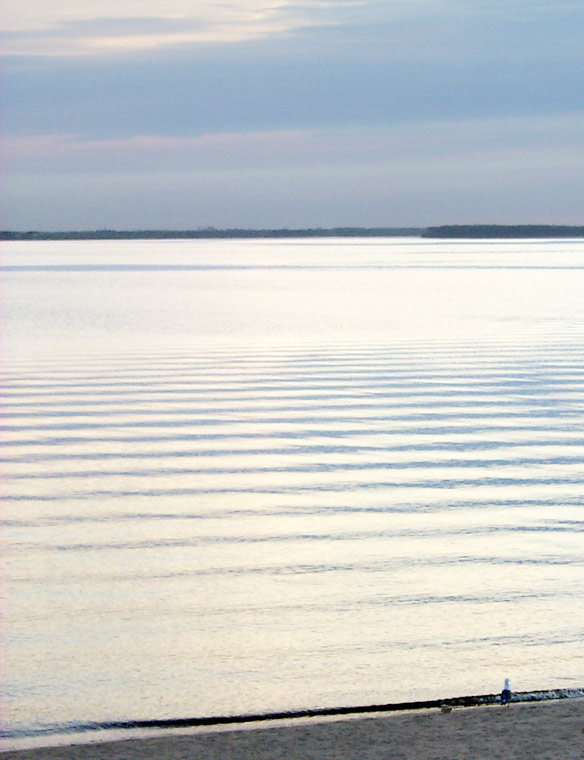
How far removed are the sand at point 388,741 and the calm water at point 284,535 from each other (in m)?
0.65

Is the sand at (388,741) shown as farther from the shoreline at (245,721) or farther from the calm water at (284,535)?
the calm water at (284,535)

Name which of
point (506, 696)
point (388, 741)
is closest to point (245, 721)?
point (388, 741)

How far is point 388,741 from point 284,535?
3984mm

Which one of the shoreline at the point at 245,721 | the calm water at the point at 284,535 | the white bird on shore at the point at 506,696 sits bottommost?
the shoreline at the point at 245,721

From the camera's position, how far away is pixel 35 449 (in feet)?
37.8

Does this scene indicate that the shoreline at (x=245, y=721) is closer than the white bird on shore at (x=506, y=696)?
Yes

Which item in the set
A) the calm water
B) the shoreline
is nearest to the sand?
the shoreline

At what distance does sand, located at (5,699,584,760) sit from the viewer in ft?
13.3

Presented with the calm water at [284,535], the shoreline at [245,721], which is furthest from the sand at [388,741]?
the calm water at [284,535]

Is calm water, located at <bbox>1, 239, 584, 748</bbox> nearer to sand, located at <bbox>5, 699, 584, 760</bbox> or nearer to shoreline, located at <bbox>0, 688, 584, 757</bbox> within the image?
shoreline, located at <bbox>0, 688, 584, 757</bbox>

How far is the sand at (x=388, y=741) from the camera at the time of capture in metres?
4.06

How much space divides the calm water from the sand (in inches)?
25.7

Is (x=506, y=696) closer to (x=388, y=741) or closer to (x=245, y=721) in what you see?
(x=388, y=741)

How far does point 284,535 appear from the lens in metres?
8.17
